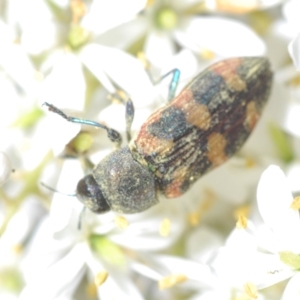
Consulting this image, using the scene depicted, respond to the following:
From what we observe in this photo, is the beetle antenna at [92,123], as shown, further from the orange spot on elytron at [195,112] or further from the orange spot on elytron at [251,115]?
the orange spot on elytron at [251,115]

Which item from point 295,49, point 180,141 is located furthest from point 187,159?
point 295,49

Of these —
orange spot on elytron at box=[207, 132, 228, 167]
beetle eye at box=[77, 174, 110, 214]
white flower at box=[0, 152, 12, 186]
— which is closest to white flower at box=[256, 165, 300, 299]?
orange spot on elytron at box=[207, 132, 228, 167]

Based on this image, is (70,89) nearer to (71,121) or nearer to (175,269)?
(71,121)

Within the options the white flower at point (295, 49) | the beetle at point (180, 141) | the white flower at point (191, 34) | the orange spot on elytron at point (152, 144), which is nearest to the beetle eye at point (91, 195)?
the beetle at point (180, 141)

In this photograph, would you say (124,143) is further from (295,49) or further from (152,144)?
(295,49)

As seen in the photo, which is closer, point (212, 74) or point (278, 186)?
point (278, 186)

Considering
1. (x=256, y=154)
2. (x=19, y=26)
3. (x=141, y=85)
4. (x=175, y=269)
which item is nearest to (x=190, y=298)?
(x=175, y=269)

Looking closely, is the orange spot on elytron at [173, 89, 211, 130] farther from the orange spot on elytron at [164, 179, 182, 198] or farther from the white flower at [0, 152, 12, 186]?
the white flower at [0, 152, 12, 186]
